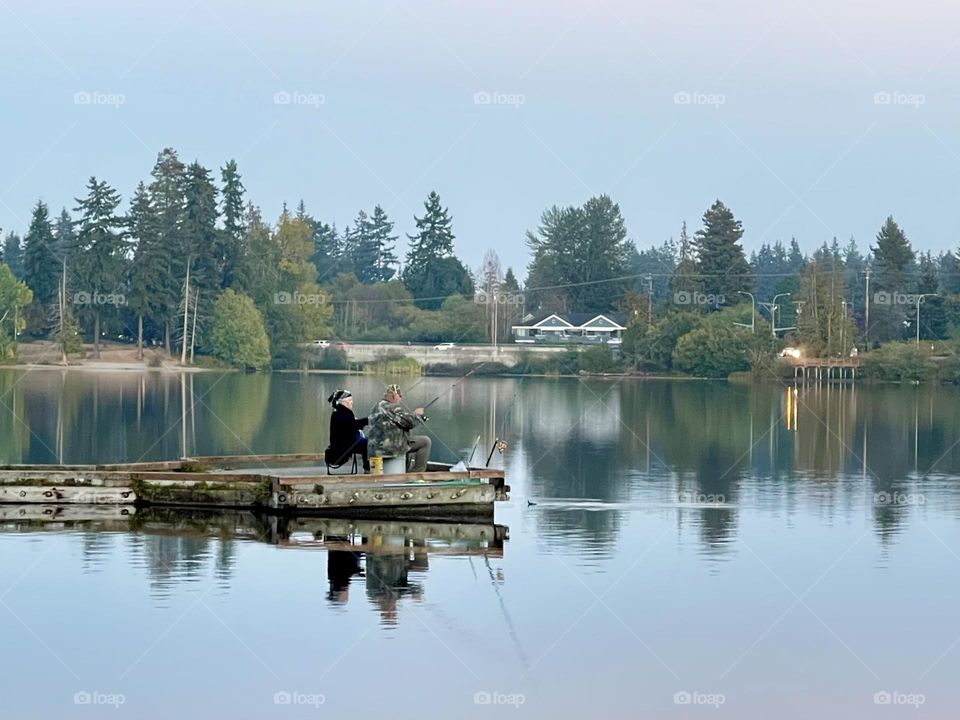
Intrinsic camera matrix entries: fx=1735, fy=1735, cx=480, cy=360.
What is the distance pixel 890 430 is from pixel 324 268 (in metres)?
113

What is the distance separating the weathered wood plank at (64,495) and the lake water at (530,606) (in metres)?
0.47

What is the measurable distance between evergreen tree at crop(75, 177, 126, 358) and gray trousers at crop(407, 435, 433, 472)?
93.1m

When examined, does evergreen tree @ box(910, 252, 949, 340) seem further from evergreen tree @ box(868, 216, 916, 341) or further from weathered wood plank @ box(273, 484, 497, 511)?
weathered wood plank @ box(273, 484, 497, 511)

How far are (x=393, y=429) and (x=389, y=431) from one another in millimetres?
71

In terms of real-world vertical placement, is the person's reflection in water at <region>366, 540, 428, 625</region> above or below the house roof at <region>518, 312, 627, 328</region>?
below

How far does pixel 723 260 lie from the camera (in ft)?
449

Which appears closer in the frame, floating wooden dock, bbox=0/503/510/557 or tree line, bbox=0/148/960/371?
floating wooden dock, bbox=0/503/510/557

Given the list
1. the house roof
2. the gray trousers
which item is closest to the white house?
the house roof

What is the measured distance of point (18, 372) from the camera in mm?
104812

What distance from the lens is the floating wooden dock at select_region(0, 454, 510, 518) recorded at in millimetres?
25859

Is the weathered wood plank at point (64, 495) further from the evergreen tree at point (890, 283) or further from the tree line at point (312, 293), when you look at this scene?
the evergreen tree at point (890, 283)

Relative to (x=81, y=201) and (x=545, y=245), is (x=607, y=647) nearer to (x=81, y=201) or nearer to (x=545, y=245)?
(x=81, y=201)

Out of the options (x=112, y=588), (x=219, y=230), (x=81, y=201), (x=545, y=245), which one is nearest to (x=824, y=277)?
(x=545, y=245)

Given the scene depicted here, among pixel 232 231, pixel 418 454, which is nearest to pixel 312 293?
pixel 232 231
